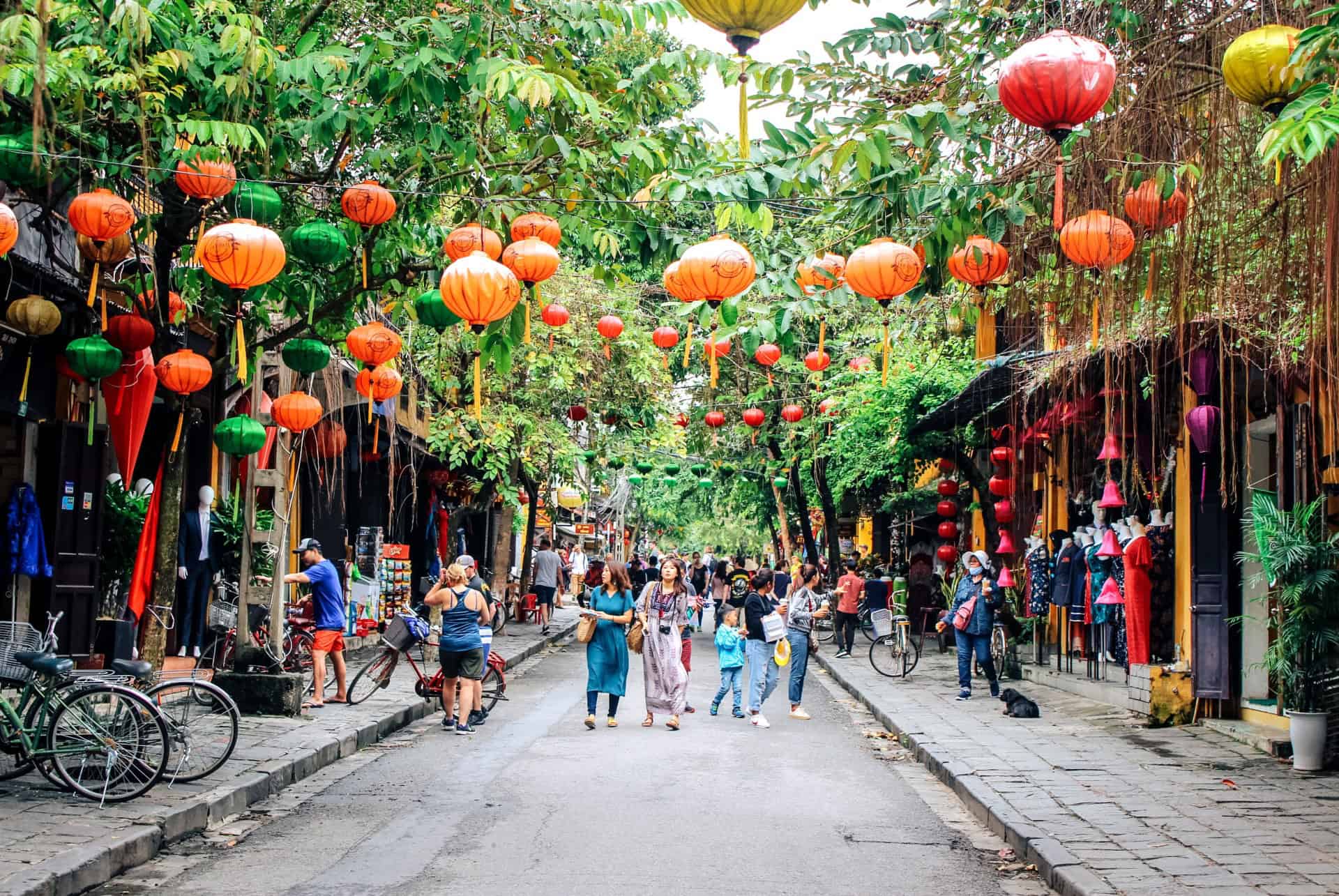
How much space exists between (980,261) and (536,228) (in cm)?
318

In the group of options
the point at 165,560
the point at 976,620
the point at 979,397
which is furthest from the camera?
the point at 979,397

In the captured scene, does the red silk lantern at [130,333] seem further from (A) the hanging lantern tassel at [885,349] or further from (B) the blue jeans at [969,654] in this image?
(B) the blue jeans at [969,654]

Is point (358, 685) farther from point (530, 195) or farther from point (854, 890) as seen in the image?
point (854, 890)

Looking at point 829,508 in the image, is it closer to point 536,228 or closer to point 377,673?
point 377,673

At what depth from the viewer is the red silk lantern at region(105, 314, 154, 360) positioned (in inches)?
423

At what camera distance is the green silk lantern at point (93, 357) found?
1013cm

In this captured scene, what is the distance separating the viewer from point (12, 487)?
12.4 metres

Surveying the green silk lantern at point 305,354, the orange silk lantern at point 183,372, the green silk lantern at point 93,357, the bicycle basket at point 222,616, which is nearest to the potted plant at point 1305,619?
the green silk lantern at point 305,354

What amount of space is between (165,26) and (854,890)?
7228 mm

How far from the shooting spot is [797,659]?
14.8 metres

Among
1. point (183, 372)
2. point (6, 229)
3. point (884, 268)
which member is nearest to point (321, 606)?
point (183, 372)

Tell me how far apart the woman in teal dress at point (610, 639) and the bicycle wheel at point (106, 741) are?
232 inches

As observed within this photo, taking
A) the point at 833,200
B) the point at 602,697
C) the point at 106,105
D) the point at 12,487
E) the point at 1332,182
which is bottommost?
the point at 602,697

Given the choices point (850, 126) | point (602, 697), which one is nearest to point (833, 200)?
point (850, 126)
